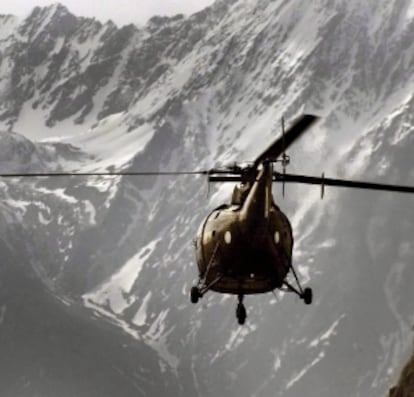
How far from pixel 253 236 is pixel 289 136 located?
159 inches

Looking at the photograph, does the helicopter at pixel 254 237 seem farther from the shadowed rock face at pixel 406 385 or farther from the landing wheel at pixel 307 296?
the shadowed rock face at pixel 406 385

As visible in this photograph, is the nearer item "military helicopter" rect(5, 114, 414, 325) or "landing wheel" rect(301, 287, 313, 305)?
"military helicopter" rect(5, 114, 414, 325)

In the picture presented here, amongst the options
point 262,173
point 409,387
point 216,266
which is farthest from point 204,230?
point 409,387

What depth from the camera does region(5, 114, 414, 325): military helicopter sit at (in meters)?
51.1

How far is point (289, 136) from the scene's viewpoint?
2066 inches

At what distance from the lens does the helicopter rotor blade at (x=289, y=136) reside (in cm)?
5219

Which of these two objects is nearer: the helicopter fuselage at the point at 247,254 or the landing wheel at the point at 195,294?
the helicopter fuselage at the point at 247,254

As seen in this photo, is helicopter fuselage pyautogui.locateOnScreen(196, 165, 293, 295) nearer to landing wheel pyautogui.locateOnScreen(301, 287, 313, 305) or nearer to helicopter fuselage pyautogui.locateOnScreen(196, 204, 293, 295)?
helicopter fuselage pyautogui.locateOnScreen(196, 204, 293, 295)

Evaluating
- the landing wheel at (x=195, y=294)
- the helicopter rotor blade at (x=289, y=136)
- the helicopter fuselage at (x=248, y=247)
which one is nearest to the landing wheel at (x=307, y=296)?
the helicopter fuselage at (x=248, y=247)

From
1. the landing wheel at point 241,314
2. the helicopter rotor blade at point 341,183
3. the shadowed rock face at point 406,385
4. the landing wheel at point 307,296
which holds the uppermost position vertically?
the helicopter rotor blade at point 341,183

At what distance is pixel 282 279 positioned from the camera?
175ft

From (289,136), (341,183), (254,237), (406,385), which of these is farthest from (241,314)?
(406,385)

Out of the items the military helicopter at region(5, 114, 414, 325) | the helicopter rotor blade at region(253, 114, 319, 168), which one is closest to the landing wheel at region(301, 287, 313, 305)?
the military helicopter at region(5, 114, 414, 325)

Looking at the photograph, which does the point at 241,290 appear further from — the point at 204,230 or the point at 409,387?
the point at 409,387
